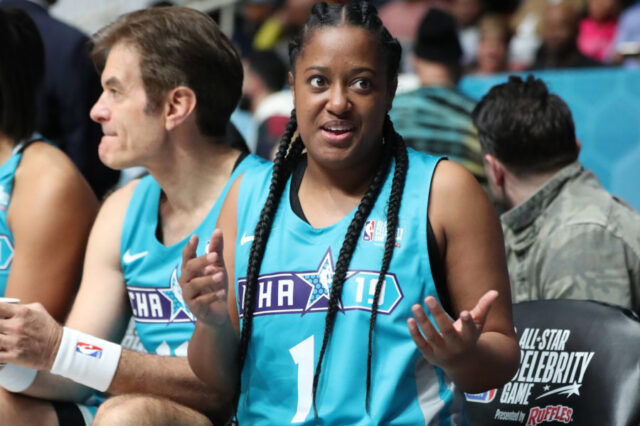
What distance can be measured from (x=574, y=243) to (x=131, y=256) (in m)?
1.33

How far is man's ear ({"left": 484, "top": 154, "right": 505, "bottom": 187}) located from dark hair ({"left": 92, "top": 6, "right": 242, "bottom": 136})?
35.6 inches

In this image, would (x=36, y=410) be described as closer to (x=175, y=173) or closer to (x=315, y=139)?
(x=175, y=173)

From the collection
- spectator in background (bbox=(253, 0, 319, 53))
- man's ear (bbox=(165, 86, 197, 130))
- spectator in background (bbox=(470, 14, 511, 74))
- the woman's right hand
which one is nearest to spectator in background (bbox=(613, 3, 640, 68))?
spectator in background (bbox=(470, 14, 511, 74))

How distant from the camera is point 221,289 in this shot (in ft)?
6.89

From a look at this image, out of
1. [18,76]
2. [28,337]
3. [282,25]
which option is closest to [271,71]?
[282,25]

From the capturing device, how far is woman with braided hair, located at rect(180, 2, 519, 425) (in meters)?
2.10

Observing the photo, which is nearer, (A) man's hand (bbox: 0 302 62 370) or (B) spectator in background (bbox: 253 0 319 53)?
(A) man's hand (bbox: 0 302 62 370)

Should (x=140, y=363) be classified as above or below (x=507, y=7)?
below

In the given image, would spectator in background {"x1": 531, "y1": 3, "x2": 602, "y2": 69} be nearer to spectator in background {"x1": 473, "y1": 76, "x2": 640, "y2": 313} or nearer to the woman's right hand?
spectator in background {"x1": 473, "y1": 76, "x2": 640, "y2": 313}

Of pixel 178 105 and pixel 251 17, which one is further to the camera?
pixel 251 17

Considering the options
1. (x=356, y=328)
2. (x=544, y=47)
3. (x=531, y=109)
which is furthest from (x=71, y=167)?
(x=544, y=47)

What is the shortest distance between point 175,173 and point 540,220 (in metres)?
1.17

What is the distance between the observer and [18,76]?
314 cm

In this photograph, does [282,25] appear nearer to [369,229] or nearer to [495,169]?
[495,169]
